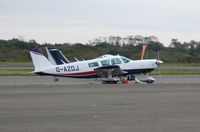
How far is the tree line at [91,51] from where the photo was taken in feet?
336

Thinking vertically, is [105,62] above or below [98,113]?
above

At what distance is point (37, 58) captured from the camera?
139 feet

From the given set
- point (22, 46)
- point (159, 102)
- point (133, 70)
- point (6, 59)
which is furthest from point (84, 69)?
point (22, 46)

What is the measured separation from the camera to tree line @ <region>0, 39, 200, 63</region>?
4028 inches

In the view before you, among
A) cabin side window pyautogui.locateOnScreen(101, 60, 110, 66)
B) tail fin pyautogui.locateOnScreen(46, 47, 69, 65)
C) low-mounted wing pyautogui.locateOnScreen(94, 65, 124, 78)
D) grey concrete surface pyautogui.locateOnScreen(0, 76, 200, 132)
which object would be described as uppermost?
tail fin pyautogui.locateOnScreen(46, 47, 69, 65)

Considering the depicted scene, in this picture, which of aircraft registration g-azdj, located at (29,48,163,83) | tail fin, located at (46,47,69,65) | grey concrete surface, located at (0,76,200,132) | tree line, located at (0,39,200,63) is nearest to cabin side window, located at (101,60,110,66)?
aircraft registration g-azdj, located at (29,48,163,83)

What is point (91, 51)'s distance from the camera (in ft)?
366

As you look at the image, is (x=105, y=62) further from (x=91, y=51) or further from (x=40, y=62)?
(x=91, y=51)

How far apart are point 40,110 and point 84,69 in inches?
906

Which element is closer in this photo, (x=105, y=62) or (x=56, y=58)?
(x=105, y=62)

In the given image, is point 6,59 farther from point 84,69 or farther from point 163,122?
point 163,122

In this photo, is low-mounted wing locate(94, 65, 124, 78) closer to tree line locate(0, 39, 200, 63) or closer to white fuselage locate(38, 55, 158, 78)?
white fuselage locate(38, 55, 158, 78)

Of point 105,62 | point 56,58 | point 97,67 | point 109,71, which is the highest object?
point 56,58

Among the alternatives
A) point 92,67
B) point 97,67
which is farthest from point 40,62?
point 97,67
